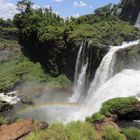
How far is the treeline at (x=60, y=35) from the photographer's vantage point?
59.0 metres

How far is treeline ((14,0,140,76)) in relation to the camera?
59.0 meters

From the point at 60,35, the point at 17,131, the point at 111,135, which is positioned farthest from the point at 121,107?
the point at 60,35

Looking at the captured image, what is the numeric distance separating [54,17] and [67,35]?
22.5m

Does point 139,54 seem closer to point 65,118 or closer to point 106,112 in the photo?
point 65,118

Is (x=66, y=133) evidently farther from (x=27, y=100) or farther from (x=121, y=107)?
(x=27, y=100)

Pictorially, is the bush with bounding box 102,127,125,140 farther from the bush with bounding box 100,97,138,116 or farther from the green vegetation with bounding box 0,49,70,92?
the green vegetation with bounding box 0,49,70,92

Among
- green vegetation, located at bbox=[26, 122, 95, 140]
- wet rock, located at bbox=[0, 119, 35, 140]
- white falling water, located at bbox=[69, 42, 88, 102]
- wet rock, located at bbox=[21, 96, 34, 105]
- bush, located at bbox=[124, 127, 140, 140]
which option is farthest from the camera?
white falling water, located at bbox=[69, 42, 88, 102]

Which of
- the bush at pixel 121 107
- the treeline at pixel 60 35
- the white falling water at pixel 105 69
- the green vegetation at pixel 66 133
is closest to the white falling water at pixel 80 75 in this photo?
the treeline at pixel 60 35

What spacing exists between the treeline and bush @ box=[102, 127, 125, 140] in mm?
29538

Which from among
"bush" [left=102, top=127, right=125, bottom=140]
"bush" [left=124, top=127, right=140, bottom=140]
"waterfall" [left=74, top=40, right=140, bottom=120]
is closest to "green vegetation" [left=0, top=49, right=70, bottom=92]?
"waterfall" [left=74, top=40, right=140, bottom=120]

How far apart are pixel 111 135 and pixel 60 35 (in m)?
41.0

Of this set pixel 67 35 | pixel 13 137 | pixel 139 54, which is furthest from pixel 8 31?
pixel 13 137

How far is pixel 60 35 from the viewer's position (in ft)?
215

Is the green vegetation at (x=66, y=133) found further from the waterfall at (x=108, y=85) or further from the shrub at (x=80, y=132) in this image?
the waterfall at (x=108, y=85)
